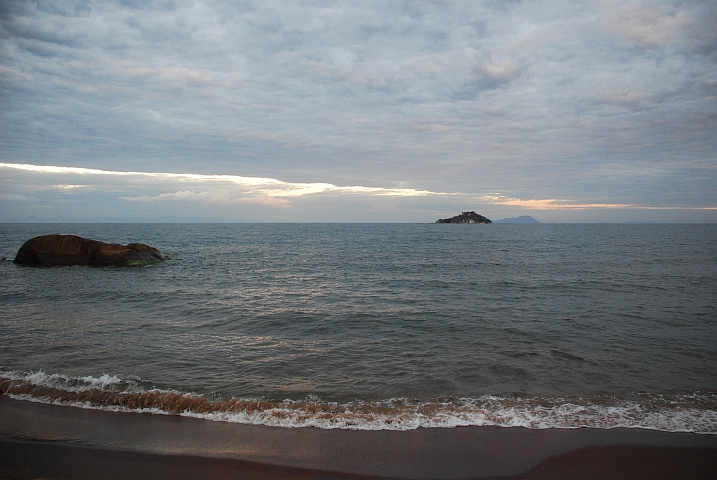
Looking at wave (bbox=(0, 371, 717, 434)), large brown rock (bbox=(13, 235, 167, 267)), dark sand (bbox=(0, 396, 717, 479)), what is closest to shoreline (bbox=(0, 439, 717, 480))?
dark sand (bbox=(0, 396, 717, 479))

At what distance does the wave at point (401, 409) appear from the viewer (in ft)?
23.6

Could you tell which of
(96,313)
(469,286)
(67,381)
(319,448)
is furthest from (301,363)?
(469,286)

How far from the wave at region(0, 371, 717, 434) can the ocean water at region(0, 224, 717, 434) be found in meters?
0.04

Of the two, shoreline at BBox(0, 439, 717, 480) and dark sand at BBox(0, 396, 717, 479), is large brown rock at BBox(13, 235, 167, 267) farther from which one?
shoreline at BBox(0, 439, 717, 480)

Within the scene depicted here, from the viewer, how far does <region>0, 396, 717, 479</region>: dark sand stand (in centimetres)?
571

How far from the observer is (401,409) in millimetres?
7746

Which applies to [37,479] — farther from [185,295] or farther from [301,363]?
[185,295]

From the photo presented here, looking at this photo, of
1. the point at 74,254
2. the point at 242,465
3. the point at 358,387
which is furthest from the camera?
the point at 74,254

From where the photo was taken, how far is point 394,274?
2844 centimetres

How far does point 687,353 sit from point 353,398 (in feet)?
32.3

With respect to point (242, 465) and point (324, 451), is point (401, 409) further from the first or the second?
point (242, 465)

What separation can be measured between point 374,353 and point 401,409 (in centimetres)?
353

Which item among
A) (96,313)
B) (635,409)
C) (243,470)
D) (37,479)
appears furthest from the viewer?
(96,313)

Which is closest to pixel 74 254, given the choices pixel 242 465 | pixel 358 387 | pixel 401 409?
pixel 358 387
